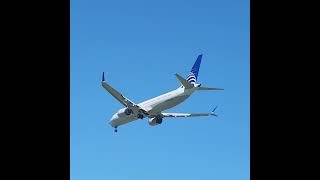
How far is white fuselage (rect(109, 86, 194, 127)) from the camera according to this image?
60.9 meters

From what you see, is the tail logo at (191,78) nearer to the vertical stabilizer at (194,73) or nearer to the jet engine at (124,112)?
the vertical stabilizer at (194,73)

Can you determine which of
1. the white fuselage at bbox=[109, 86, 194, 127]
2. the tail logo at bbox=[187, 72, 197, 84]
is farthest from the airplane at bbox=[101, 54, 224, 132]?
the tail logo at bbox=[187, 72, 197, 84]

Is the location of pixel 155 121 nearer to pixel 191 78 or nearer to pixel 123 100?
pixel 123 100

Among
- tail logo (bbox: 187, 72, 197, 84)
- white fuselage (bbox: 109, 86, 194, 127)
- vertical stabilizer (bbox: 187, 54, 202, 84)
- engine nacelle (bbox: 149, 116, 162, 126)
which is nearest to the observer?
white fuselage (bbox: 109, 86, 194, 127)

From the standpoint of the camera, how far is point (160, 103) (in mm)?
61750

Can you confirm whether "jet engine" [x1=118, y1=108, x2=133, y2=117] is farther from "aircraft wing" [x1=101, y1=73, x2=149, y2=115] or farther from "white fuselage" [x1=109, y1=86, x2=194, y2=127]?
"aircraft wing" [x1=101, y1=73, x2=149, y2=115]

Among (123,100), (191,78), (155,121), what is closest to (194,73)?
(191,78)

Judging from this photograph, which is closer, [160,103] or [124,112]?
[124,112]

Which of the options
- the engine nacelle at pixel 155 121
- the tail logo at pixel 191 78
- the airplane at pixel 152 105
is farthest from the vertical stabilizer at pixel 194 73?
the engine nacelle at pixel 155 121
